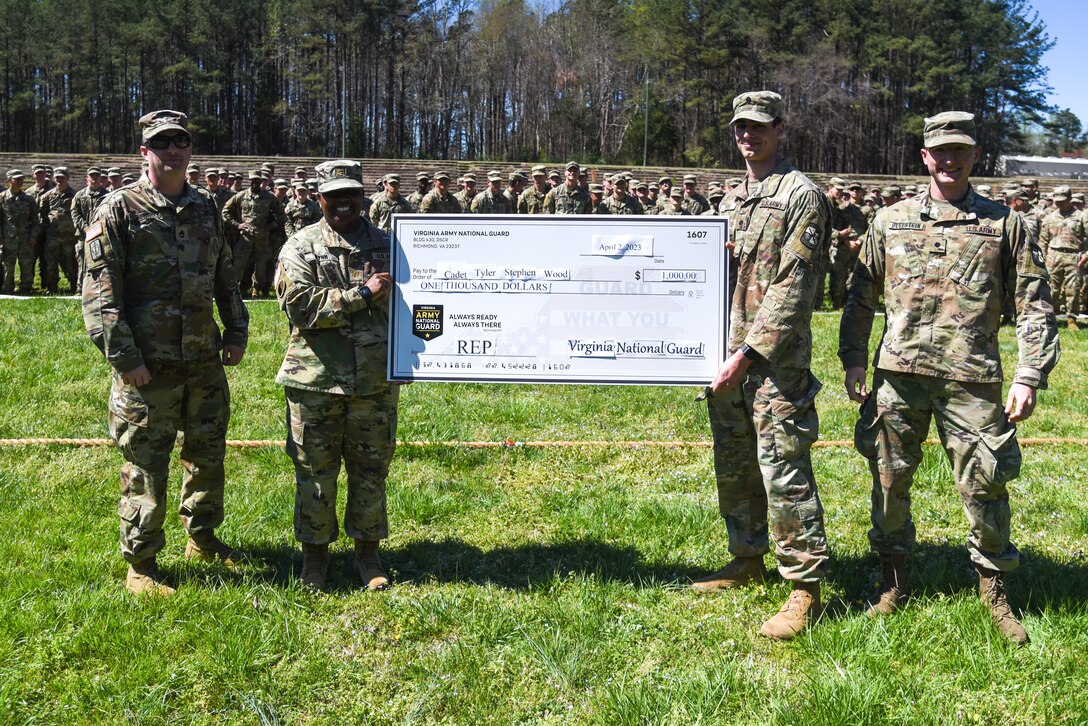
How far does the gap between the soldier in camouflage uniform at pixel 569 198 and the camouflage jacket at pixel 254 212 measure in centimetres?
533

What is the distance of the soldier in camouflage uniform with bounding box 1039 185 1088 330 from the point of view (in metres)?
15.8

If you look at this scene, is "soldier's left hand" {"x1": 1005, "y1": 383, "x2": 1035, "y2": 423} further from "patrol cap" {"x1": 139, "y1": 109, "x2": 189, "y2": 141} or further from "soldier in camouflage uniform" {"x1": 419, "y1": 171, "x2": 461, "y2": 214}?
"soldier in camouflage uniform" {"x1": 419, "y1": 171, "x2": 461, "y2": 214}

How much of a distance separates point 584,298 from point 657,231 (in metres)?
0.51

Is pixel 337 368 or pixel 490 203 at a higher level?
pixel 490 203

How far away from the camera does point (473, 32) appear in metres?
67.2

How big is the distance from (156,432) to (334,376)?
3.33 ft

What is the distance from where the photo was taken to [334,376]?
14.9 ft

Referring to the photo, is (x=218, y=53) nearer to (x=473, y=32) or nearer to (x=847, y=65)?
(x=473, y=32)

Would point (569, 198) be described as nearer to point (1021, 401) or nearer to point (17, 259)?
point (17, 259)

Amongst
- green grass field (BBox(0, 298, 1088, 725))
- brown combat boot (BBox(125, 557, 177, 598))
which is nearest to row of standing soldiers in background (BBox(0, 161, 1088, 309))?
green grass field (BBox(0, 298, 1088, 725))

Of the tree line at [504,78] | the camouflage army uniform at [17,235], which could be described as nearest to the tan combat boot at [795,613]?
the camouflage army uniform at [17,235]

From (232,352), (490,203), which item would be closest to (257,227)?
(490,203)

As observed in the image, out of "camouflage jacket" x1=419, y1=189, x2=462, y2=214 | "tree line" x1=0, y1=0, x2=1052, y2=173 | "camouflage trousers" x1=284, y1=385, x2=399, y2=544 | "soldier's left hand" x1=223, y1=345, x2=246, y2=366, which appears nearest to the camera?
"camouflage trousers" x1=284, y1=385, x2=399, y2=544

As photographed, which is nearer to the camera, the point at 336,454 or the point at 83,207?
the point at 336,454
